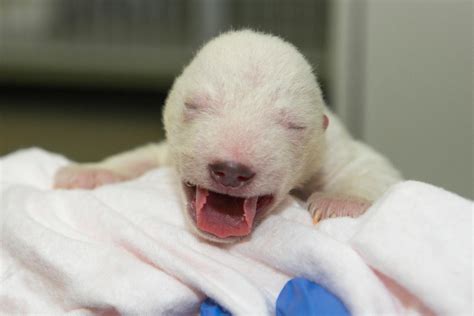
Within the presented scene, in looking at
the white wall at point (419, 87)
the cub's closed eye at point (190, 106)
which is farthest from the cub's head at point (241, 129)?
the white wall at point (419, 87)

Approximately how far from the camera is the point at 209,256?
37.9 inches

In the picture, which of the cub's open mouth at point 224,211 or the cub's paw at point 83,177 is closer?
the cub's open mouth at point 224,211

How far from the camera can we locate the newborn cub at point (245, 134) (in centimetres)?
95

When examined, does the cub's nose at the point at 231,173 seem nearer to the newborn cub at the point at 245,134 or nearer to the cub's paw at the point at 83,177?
the newborn cub at the point at 245,134

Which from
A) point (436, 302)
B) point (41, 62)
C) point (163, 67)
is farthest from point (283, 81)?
point (41, 62)

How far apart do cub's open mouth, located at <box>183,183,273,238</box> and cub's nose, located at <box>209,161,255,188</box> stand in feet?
0.25

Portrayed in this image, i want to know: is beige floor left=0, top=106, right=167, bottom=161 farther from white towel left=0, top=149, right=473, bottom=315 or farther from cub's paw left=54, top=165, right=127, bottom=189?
white towel left=0, top=149, right=473, bottom=315

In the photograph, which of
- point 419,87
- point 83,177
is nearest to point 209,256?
point 83,177

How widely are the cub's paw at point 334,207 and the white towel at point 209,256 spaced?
0.9 inches

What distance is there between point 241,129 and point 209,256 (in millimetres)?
192

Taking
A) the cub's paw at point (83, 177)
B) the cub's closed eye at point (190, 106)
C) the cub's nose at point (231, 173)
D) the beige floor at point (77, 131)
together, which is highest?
the cub's closed eye at point (190, 106)

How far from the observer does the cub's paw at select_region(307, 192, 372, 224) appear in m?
1.06

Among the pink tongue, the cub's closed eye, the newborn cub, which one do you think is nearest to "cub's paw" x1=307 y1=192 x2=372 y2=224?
the newborn cub

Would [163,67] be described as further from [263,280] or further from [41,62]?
[263,280]
